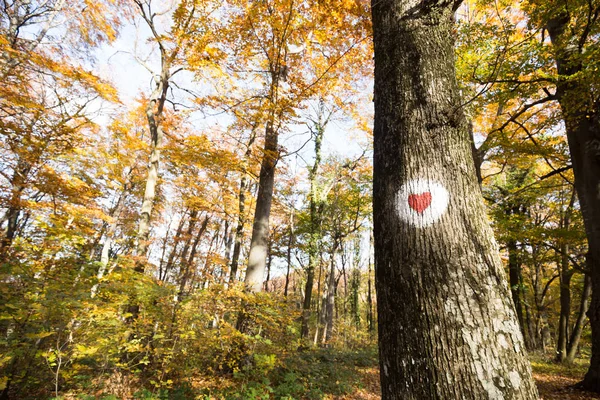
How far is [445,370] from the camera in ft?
3.26

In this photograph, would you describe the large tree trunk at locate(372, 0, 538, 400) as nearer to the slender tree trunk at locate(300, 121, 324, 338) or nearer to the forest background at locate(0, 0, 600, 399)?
the forest background at locate(0, 0, 600, 399)

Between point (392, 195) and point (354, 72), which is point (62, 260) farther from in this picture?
point (354, 72)

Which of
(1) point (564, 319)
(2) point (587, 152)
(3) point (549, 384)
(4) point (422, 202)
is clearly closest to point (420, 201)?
(4) point (422, 202)

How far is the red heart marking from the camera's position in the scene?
127cm

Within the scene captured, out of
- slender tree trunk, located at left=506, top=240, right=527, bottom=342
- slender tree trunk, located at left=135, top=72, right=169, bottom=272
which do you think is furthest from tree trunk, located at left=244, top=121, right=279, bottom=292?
slender tree trunk, located at left=506, top=240, right=527, bottom=342

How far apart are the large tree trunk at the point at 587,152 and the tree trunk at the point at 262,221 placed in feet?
21.1

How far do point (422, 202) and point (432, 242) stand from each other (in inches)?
7.9

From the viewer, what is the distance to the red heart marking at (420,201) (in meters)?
1.27

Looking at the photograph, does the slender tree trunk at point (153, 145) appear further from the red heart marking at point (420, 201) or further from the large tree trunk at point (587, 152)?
the large tree trunk at point (587, 152)

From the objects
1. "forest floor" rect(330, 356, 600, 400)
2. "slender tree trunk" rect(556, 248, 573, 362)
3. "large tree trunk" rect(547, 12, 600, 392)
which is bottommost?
"forest floor" rect(330, 356, 600, 400)

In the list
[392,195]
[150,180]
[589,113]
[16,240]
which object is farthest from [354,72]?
[16,240]

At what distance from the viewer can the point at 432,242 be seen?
1188mm

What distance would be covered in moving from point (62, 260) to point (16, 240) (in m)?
0.65

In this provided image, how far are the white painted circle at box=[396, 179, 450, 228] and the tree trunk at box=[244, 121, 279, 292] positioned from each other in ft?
17.6
